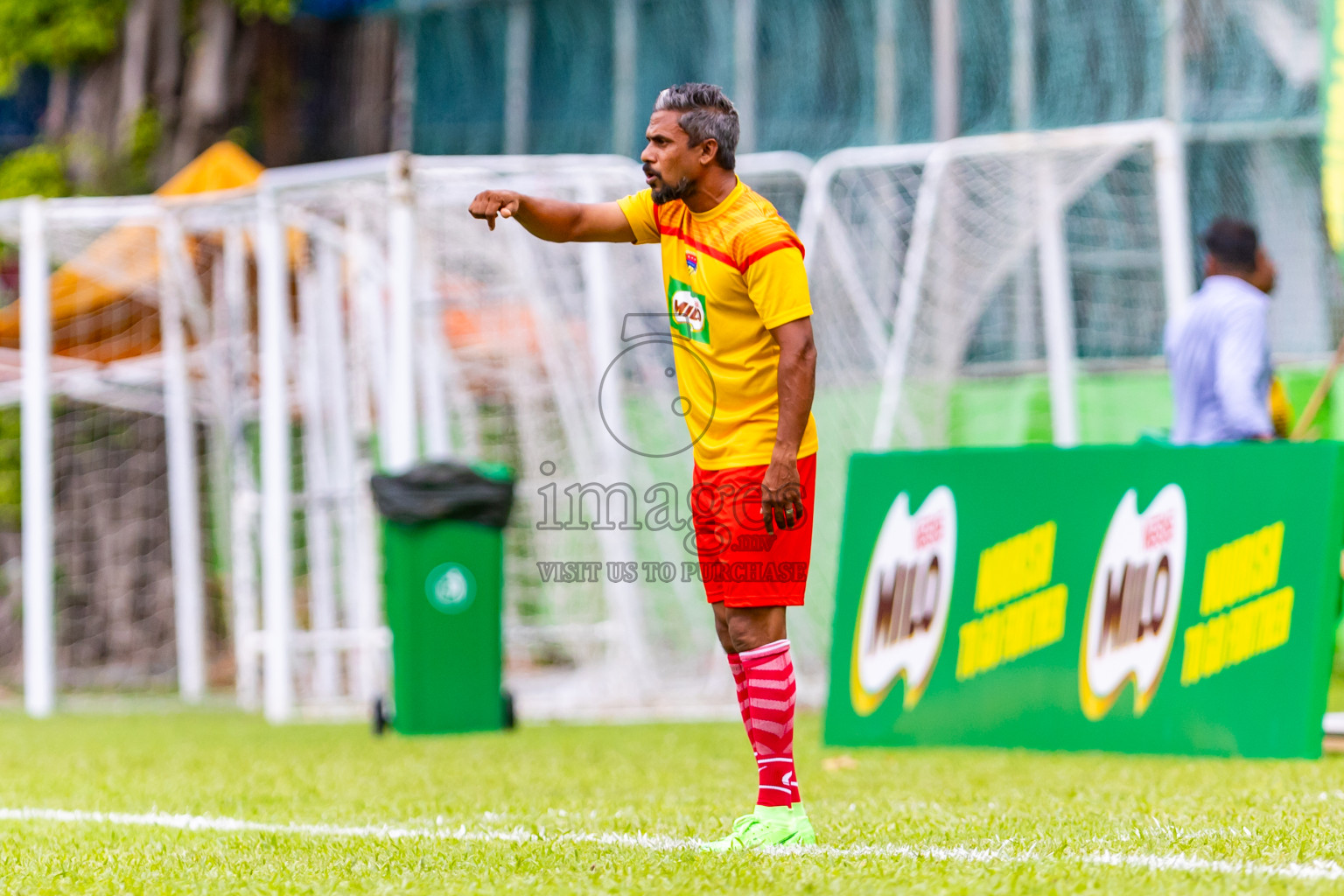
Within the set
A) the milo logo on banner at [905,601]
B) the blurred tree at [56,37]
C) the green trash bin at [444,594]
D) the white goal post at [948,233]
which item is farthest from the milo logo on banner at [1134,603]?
the blurred tree at [56,37]

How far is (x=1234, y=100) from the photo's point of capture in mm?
12078

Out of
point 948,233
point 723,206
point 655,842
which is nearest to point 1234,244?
point 948,233

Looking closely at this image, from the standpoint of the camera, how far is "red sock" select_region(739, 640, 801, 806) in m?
3.99

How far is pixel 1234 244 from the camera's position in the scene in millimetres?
6844

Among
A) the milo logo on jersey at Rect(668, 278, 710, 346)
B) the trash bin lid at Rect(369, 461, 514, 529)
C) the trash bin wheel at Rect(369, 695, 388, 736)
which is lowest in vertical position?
the trash bin wheel at Rect(369, 695, 388, 736)

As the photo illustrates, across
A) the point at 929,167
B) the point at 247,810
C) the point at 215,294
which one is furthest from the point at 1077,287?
the point at 247,810

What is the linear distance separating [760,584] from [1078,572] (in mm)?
2629

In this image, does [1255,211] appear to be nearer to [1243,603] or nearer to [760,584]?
[1243,603]

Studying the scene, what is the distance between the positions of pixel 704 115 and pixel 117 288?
9.61 m

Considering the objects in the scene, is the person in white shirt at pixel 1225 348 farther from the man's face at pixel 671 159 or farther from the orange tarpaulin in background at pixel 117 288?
the orange tarpaulin in background at pixel 117 288

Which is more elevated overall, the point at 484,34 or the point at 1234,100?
the point at 484,34

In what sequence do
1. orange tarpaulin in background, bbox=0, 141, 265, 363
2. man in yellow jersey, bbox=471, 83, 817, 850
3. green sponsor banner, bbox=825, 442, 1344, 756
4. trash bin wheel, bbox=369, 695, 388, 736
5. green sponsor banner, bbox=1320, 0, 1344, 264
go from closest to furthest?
man in yellow jersey, bbox=471, 83, 817, 850
green sponsor banner, bbox=825, 442, 1344, 756
trash bin wheel, bbox=369, 695, 388, 736
green sponsor banner, bbox=1320, 0, 1344, 264
orange tarpaulin in background, bbox=0, 141, 265, 363

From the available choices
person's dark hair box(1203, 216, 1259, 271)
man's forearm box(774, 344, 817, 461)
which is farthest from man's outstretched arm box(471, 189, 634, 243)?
person's dark hair box(1203, 216, 1259, 271)

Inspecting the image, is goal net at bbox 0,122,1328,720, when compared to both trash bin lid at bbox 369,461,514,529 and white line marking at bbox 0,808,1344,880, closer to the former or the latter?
trash bin lid at bbox 369,461,514,529
